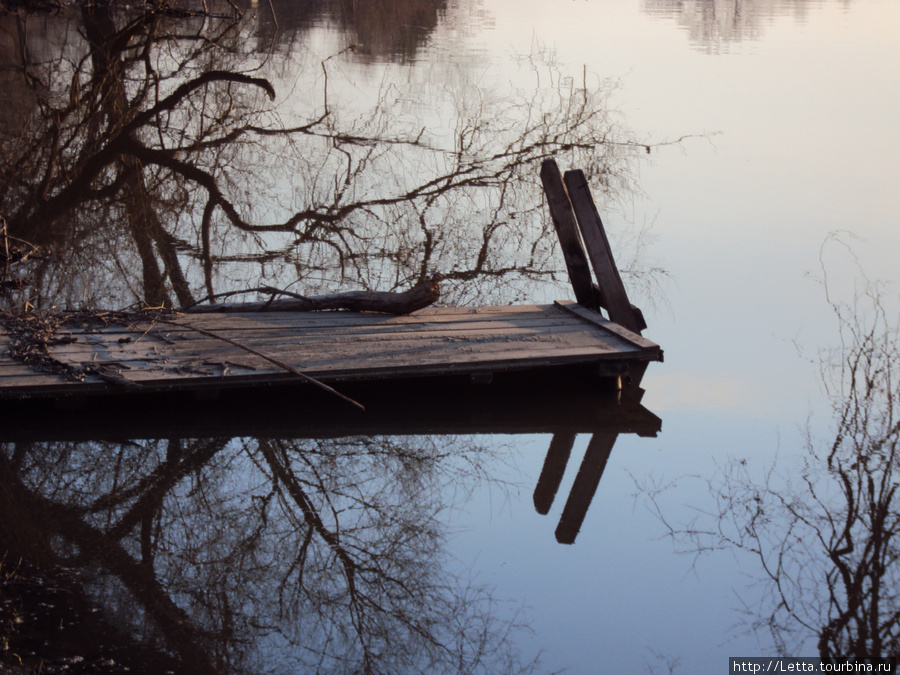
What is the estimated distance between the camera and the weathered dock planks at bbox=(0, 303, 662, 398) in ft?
16.7

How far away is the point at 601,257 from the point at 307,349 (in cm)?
228

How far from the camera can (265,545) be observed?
13.8 feet

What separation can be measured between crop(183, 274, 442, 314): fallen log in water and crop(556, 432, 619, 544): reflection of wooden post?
1542mm

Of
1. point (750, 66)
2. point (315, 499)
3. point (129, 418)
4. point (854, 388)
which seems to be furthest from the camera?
point (750, 66)

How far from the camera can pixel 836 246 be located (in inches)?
366

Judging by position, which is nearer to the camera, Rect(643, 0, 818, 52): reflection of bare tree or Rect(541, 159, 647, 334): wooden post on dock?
Rect(541, 159, 647, 334): wooden post on dock

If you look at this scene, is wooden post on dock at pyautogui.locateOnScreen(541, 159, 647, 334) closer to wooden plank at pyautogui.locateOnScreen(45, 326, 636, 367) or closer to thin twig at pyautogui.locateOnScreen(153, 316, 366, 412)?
wooden plank at pyautogui.locateOnScreen(45, 326, 636, 367)

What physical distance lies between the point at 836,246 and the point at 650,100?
6.11 meters

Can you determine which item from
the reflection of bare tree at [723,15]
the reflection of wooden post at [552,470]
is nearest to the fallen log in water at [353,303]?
the reflection of wooden post at [552,470]

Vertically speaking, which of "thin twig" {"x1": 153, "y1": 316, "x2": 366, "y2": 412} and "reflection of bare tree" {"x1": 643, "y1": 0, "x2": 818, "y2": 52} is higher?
"reflection of bare tree" {"x1": 643, "y1": 0, "x2": 818, "y2": 52}

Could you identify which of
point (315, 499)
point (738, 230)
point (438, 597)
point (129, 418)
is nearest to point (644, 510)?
point (438, 597)

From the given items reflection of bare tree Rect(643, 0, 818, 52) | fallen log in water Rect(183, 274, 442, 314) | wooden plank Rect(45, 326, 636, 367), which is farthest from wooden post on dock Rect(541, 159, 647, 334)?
reflection of bare tree Rect(643, 0, 818, 52)

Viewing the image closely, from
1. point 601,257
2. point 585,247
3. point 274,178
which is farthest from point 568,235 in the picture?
point 274,178

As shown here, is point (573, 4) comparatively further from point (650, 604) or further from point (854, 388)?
point (650, 604)
